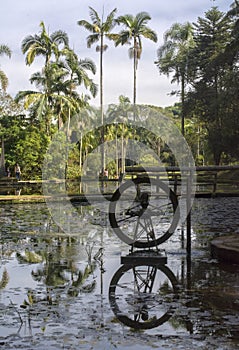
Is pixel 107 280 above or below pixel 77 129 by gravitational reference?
below

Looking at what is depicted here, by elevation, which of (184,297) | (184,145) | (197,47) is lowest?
(184,297)

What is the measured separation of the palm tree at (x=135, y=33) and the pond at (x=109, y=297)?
36895 mm

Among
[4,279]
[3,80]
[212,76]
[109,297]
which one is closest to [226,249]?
[109,297]

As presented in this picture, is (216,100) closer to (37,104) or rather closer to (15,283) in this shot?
(37,104)

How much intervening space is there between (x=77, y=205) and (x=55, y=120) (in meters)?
27.7

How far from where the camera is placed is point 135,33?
46719 mm

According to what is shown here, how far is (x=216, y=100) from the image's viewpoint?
135 feet

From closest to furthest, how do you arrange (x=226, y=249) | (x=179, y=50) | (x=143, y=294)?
(x=143, y=294), (x=226, y=249), (x=179, y=50)

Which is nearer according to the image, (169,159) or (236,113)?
(236,113)

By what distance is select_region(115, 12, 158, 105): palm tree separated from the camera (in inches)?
1825

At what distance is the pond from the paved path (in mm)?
190

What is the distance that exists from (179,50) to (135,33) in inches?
177

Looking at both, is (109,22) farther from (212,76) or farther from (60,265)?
(60,265)

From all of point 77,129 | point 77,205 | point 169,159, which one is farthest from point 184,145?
point 77,205
